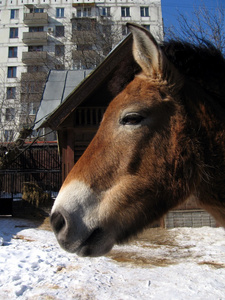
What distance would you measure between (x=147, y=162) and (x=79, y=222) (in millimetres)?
635

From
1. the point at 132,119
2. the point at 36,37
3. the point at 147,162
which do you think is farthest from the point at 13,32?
the point at 147,162

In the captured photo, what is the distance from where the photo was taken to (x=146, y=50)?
180cm

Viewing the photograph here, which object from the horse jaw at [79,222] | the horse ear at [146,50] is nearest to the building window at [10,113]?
the horse ear at [146,50]

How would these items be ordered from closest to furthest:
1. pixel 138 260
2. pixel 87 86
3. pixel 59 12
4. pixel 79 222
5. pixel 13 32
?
pixel 79 222
pixel 138 260
pixel 87 86
pixel 59 12
pixel 13 32

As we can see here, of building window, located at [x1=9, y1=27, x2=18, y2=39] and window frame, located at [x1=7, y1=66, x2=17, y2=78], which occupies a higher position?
building window, located at [x1=9, y1=27, x2=18, y2=39]

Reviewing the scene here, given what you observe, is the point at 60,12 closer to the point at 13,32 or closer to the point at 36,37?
the point at 36,37

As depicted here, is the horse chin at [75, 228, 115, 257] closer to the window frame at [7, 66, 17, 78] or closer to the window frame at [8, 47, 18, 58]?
the window frame at [7, 66, 17, 78]

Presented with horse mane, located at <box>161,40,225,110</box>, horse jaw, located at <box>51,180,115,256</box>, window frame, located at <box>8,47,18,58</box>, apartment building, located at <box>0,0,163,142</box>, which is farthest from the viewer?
window frame, located at <box>8,47,18,58</box>

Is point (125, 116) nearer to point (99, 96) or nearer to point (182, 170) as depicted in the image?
point (182, 170)

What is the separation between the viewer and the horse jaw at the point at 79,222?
5.19 feet

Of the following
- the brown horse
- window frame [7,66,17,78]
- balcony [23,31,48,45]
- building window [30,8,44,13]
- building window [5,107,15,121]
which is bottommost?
the brown horse

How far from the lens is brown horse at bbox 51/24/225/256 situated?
1639 millimetres

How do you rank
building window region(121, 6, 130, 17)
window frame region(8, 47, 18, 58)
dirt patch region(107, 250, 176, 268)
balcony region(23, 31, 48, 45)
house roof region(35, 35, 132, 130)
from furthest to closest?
window frame region(8, 47, 18, 58), balcony region(23, 31, 48, 45), building window region(121, 6, 130, 17), house roof region(35, 35, 132, 130), dirt patch region(107, 250, 176, 268)

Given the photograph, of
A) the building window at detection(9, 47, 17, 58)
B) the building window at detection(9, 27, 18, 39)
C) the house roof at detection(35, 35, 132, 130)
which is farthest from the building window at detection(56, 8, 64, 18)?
the house roof at detection(35, 35, 132, 130)
